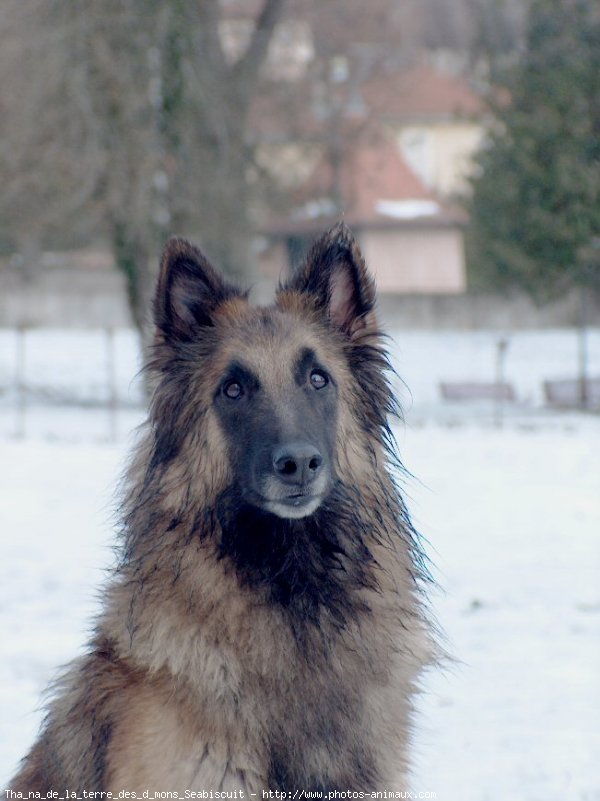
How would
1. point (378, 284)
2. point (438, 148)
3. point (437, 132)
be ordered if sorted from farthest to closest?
point (438, 148), point (437, 132), point (378, 284)

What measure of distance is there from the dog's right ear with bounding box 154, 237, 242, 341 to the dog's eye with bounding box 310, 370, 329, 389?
1.42ft

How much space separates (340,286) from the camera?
13.9ft

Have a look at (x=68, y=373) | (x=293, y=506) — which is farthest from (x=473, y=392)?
(x=293, y=506)

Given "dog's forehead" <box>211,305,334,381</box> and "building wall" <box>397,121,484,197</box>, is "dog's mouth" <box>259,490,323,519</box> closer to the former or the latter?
"dog's forehead" <box>211,305,334,381</box>

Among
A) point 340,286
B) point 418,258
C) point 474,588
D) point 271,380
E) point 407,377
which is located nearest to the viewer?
point 271,380

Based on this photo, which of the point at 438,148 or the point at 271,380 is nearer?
the point at 271,380

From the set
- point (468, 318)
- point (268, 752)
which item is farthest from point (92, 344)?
point (268, 752)

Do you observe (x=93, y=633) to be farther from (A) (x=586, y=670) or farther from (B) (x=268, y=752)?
(A) (x=586, y=670)

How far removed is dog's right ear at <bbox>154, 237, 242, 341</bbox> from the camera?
3.98 m

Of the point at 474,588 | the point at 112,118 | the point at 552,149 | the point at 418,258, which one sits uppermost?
the point at 418,258

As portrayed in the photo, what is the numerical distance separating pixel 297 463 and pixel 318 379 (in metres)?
0.43

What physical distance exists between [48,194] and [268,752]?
18606mm

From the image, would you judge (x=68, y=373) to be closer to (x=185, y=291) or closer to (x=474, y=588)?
(x=474, y=588)

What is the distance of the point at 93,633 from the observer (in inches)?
154
